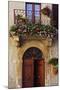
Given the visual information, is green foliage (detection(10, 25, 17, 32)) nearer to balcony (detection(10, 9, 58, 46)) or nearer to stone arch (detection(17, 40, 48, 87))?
balcony (detection(10, 9, 58, 46))

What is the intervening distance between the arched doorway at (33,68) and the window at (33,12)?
0.25 metres

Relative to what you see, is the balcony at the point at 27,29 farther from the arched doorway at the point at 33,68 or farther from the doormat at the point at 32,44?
the arched doorway at the point at 33,68

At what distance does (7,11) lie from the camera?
1.86 meters

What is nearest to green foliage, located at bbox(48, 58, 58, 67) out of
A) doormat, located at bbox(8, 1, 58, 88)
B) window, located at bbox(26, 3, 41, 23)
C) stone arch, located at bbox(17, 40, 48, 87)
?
doormat, located at bbox(8, 1, 58, 88)

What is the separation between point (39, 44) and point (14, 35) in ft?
0.73

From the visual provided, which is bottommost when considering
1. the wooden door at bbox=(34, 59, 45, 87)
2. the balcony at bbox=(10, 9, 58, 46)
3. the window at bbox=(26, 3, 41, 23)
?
the wooden door at bbox=(34, 59, 45, 87)

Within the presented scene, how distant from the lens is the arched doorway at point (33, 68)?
1892 mm

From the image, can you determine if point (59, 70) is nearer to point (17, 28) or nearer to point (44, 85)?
point (44, 85)

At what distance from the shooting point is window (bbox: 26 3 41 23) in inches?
75.0

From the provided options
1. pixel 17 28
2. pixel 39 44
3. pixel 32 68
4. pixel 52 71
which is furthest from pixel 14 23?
pixel 52 71

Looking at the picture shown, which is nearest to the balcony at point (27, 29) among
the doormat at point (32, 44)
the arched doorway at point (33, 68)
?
the doormat at point (32, 44)

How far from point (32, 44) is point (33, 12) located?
0.27m

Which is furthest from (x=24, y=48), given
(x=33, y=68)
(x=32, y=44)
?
(x=33, y=68)

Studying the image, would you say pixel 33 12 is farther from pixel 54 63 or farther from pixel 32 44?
pixel 54 63
